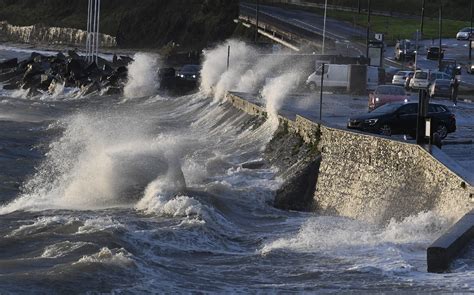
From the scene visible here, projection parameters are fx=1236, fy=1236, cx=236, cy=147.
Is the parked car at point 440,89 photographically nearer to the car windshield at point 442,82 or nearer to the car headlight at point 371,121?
the car windshield at point 442,82

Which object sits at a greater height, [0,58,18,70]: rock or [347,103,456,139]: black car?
[347,103,456,139]: black car

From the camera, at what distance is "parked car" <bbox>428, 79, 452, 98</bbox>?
5019cm

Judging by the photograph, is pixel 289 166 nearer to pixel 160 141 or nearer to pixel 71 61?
pixel 160 141

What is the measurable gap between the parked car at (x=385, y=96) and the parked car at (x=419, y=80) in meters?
13.0

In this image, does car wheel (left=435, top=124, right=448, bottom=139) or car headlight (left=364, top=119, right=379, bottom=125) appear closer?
car wheel (left=435, top=124, right=448, bottom=139)

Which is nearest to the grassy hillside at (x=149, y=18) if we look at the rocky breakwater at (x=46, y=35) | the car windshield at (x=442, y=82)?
the rocky breakwater at (x=46, y=35)

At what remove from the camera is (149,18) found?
407ft

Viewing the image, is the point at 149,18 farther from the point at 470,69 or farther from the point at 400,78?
the point at 400,78

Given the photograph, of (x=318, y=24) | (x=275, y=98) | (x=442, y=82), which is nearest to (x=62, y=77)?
(x=442, y=82)

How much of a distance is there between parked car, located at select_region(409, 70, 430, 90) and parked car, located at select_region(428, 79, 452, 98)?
2.32m

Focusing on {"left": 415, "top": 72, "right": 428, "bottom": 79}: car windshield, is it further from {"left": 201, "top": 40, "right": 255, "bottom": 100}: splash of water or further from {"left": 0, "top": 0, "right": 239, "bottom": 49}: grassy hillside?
{"left": 0, "top": 0, "right": 239, "bottom": 49}: grassy hillside

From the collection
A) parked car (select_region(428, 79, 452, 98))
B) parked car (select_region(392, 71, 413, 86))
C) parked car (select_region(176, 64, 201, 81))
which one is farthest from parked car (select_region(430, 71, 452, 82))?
parked car (select_region(176, 64, 201, 81))

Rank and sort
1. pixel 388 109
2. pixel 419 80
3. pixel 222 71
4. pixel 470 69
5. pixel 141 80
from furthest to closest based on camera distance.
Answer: pixel 470 69, pixel 141 80, pixel 222 71, pixel 419 80, pixel 388 109

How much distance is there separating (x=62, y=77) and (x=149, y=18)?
5519 cm
